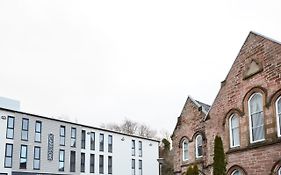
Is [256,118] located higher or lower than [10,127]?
lower

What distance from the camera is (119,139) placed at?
167 ft

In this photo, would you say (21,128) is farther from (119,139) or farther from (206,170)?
(206,170)

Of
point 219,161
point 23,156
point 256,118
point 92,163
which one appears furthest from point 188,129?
point 92,163

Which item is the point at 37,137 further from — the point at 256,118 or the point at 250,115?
the point at 256,118

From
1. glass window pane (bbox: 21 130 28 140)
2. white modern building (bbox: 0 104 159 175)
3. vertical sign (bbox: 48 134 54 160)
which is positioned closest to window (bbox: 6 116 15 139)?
white modern building (bbox: 0 104 159 175)

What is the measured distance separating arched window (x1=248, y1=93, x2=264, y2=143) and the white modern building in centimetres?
2702

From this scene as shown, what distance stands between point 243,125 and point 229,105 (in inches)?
64.6

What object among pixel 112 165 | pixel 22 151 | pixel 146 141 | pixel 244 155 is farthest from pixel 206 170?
pixel 146 141

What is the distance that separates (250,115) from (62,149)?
29.1m

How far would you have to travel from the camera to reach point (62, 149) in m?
42.8

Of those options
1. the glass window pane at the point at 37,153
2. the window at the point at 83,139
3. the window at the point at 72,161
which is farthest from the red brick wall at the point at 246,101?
the window at the point at 83,139

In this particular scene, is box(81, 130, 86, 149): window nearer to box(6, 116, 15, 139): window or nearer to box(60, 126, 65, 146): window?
box(60, 126, 65, 146): window

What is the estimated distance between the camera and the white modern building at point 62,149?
125 ft

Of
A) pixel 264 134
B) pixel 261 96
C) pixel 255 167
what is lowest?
pixel 255 167
